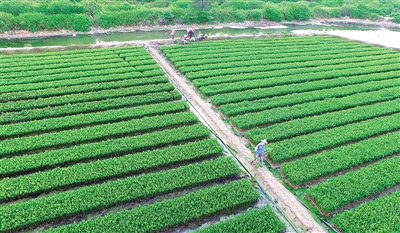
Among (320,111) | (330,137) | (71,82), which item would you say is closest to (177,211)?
(330,137)

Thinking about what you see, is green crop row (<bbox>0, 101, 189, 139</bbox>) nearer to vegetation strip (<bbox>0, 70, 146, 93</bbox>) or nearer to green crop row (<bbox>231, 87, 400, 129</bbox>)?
green crop row (<bbox>231, 87, 400, 129</bbox>)

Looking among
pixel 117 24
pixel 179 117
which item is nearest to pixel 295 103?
pixel 179 117

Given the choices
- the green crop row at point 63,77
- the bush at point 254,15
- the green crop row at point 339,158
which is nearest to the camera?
the green crop row at point 339,158

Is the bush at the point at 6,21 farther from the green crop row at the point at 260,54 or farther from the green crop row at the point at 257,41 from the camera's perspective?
the green crop row at the point at 260,54

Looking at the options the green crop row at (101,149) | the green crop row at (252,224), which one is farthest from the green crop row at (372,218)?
the green crop row at (101,149)

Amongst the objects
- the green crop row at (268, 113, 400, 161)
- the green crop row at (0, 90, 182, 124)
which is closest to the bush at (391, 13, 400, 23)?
the green crop row at (268, 113, 400, 161)

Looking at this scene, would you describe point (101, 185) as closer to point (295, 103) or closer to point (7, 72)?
point (295, 103)
